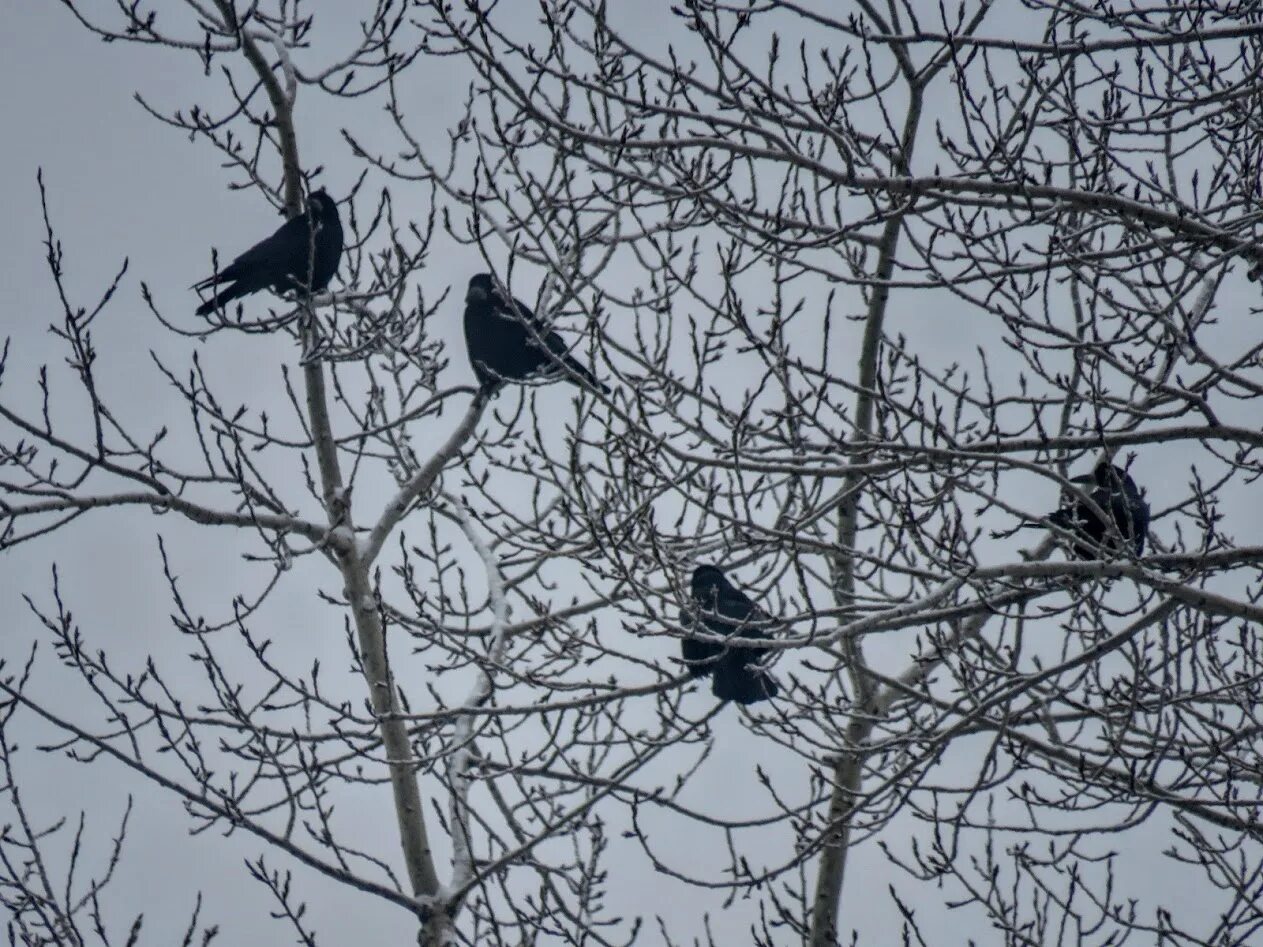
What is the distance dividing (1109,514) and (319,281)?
472 centimetres

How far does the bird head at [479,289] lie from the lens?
855 cm

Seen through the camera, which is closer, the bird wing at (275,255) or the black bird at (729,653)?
the black bird at (729,653)

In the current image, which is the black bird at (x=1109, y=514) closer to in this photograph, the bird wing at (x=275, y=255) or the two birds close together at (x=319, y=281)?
the two birds close together at (x=319, y=281)

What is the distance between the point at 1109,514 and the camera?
4062mm

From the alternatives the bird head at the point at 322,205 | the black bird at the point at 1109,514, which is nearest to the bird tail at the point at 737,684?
the black bird at the point at 1109,514

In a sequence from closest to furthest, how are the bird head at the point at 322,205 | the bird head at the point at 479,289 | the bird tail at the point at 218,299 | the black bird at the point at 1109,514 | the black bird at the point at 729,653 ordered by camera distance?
the black bird at the point at 1109,514
the black bird at the point at 729,653
the bird tail at the point at 218,299
the bird head at the point at 322,205
the bird head at the point at 479,289

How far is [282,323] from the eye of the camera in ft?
22.8

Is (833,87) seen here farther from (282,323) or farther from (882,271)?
(282,323)

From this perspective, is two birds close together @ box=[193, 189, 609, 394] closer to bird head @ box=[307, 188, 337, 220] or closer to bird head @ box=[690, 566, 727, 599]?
bird head @ box=[307, 188, 337, 220]

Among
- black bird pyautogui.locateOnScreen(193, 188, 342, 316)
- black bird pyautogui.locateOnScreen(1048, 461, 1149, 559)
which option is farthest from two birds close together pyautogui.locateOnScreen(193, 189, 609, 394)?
black bird pyautogui.locateOnScreen(1048, 461, 1149, 559)

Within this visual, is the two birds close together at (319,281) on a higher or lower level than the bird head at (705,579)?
higher

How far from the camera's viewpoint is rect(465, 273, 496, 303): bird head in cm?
855

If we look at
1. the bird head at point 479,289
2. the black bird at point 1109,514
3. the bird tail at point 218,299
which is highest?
the bird head at point 479,289

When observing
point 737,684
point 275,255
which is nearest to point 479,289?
point 275,255
